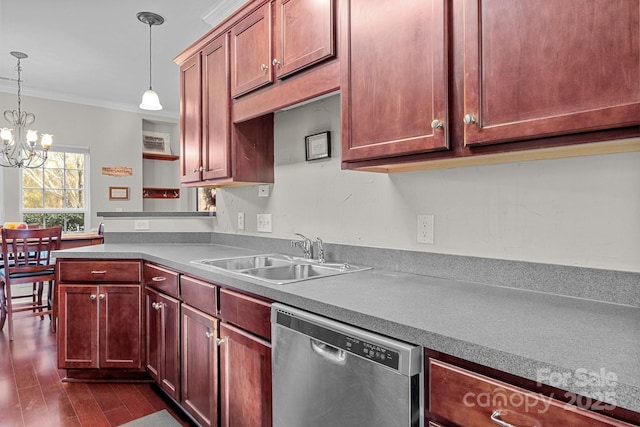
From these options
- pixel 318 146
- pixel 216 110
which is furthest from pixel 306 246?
pixel 216 110

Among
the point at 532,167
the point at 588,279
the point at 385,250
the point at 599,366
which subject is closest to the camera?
the point at 599,366

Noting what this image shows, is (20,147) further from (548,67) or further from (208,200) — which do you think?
(548,67)

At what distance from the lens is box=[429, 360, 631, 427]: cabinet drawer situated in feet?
2.49

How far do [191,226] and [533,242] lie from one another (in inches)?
97.6

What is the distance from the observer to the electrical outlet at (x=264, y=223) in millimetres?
2631

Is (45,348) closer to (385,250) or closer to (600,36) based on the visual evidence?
(385,250)

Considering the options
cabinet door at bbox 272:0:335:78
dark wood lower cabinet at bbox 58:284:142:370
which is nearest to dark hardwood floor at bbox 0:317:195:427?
dark wood lower cabinet at bbox 58:284:142:370

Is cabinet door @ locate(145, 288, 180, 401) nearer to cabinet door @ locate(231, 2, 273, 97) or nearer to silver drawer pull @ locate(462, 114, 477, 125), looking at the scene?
cabinet door @ locate(231, 2, 273, 97)

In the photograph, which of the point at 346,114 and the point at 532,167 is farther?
the point at 346,114

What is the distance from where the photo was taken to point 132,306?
8.20 ft

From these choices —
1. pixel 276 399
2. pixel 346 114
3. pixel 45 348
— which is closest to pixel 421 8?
pixel 346 114

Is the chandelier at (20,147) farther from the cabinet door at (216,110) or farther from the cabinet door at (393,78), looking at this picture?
the cabinet door at (393,78)

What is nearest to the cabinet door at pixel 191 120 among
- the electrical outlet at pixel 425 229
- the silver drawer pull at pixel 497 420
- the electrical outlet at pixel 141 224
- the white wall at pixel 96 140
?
the electrical outlet at pixel 141 224

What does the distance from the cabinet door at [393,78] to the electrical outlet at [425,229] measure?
0.39 meters
